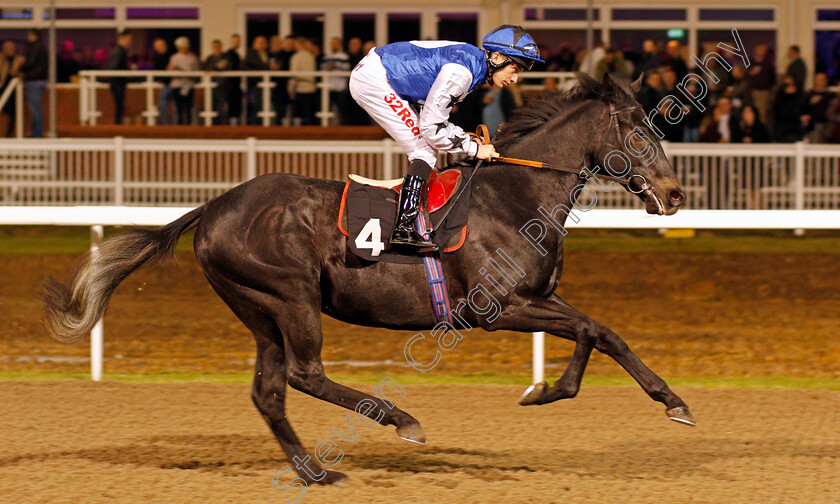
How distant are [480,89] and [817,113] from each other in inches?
160

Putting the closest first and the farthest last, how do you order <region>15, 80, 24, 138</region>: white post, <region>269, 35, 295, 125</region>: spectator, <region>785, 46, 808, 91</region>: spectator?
1. <region>785, 46, 808, 91</region>: spectator
2. <region>269, 35, 295, 125</region>: spectator
3. <region>15, 80, 24, 138</region>: white post

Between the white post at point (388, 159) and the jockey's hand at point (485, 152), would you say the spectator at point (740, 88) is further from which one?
the jockey's hand at point (485, 152)

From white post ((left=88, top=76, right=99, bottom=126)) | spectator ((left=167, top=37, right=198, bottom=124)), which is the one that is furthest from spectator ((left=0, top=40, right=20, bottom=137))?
spectator ((left=167, top=37, right=198, bottom=124))

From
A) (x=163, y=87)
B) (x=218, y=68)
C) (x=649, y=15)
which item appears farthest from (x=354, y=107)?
(x=649, y=15)

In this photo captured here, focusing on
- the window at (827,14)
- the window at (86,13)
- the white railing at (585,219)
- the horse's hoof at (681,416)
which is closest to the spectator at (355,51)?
the window at (86,13)

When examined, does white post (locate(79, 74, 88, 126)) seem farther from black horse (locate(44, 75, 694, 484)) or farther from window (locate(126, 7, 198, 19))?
black horse (locate(44, 75, 694, 484))

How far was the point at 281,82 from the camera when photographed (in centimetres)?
1488

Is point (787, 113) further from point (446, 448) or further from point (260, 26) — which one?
point (446, 448)

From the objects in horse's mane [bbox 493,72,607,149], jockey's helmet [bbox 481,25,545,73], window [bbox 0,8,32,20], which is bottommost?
horse's mane [bbox 493,72,607,149]

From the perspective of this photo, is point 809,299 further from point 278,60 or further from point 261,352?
point 278,60

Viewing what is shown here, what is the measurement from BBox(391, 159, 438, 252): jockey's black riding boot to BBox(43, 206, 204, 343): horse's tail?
0.88 metres

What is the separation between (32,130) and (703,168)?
28.4 ft

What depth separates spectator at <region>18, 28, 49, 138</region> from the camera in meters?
14.9

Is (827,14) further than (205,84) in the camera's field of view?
Yes
